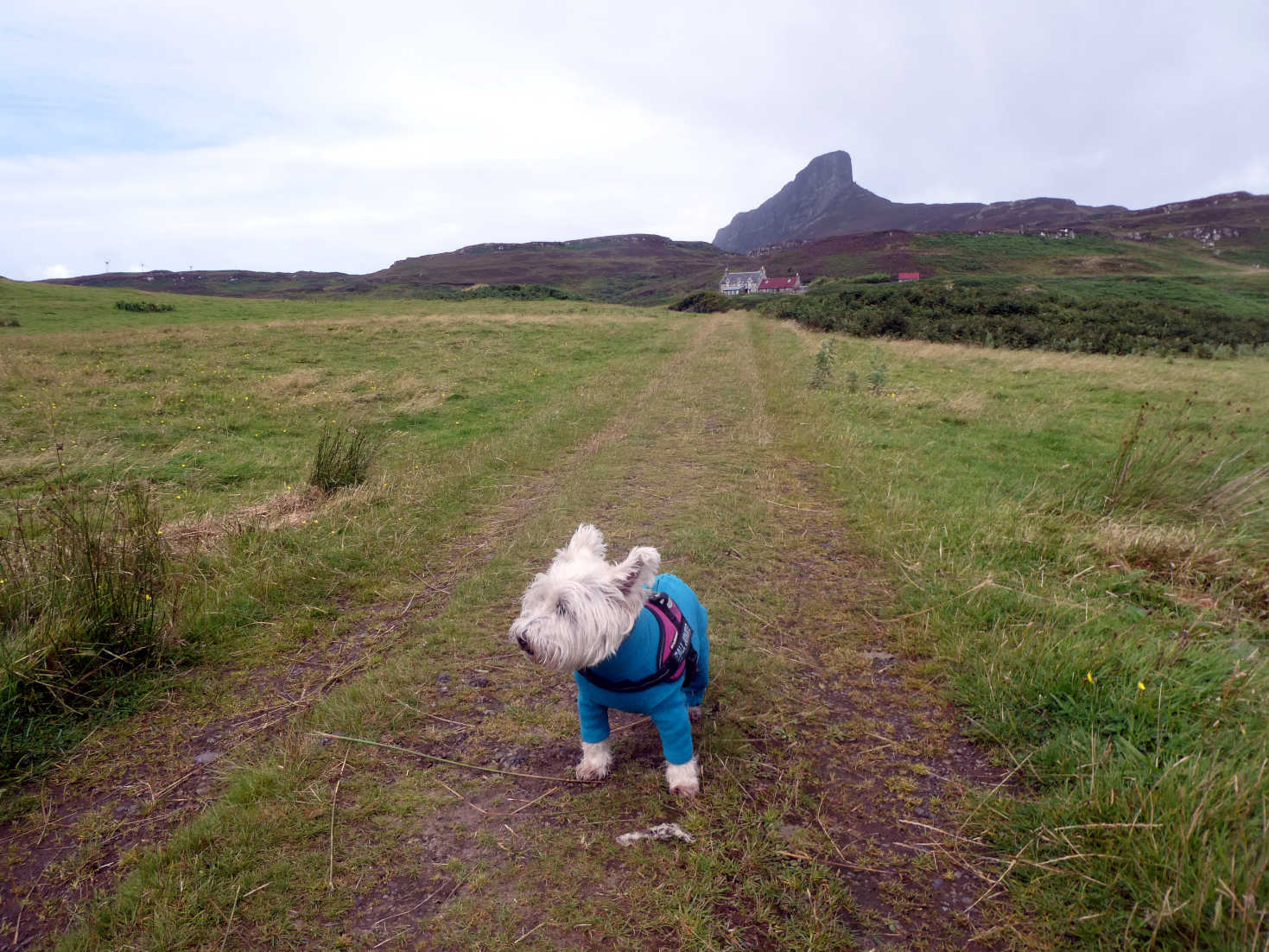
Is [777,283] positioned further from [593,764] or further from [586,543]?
[593,764]

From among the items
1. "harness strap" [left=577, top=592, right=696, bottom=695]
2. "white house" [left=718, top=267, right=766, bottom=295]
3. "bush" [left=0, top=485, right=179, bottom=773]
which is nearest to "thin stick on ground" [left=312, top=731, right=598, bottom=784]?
"harness strap" [left=577, top=592, right=696, bottom=695]

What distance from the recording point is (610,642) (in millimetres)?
3088

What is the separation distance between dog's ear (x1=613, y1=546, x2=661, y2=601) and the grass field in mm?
1262

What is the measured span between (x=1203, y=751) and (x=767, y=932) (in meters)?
2.62

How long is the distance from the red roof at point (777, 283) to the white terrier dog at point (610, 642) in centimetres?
9062

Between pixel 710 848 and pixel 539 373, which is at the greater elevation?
pixel 539 373

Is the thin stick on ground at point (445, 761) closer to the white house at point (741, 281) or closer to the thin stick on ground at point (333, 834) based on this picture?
the thin stick on ground at point (333, 834)

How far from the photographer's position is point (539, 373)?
19938 millimetres

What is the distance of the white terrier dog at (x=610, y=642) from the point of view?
3.02m

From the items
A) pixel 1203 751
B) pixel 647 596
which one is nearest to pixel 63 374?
pixel 647 596

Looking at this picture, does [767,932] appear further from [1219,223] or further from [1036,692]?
[1219,223]

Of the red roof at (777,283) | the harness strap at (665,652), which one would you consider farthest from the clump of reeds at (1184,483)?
the red roof at (777,283)

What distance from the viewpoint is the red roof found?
87.8 metres

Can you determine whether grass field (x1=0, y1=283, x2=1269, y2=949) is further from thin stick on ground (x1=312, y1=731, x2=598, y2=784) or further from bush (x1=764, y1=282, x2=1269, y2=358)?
bush (x1=764, y1=282, x2=1269, y2=358)
